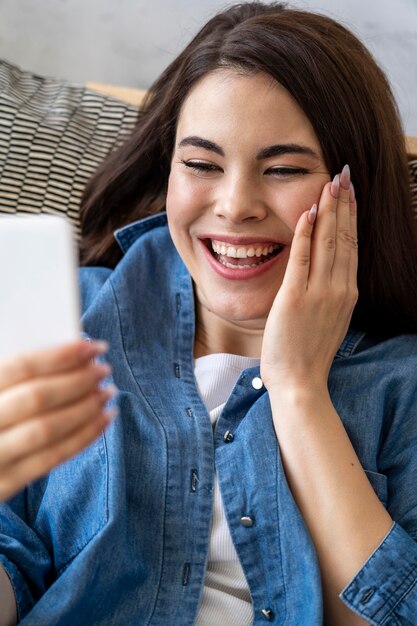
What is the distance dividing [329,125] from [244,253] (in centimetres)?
22

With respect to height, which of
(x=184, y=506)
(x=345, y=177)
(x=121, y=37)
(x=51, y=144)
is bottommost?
(x=184, y=506)

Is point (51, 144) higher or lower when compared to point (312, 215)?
higher

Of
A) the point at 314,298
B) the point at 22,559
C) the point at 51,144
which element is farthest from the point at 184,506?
the point at 51,144

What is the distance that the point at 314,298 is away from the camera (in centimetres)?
130

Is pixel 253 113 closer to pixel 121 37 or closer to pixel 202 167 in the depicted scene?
pixel 202 167

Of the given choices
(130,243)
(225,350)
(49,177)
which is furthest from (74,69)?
(225,350)

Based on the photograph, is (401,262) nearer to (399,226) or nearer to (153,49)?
(399,226)

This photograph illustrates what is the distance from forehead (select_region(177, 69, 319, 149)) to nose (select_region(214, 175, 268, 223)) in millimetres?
60

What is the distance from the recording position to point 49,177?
171 cm

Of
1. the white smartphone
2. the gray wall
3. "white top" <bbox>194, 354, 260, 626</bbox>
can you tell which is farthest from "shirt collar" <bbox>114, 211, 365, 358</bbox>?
the white smartphone

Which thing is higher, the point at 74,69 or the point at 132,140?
the point at 74,69

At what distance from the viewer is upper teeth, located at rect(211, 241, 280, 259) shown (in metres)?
1.31

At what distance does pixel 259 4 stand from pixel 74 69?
2.82 feet

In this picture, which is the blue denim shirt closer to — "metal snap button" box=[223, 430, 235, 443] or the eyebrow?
"metal snap button" box=[223, 430, 235, 443]
